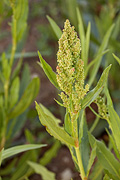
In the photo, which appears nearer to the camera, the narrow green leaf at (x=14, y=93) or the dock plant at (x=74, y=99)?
the dock plant at (x=74, y=99)

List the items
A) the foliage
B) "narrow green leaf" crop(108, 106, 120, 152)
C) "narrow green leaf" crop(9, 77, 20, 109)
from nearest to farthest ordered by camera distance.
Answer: "narrow green leaf" crop(108, 106, 120, 152)
the foliage
"narrow green leaf" crop(9, 77, 20, 109)

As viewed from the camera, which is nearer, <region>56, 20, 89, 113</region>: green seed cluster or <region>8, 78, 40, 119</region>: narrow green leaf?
<region>56, 20, 89, 113</region>: green seed cluster

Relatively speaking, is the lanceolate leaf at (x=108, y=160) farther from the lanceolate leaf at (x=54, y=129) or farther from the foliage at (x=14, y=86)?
the foliage at (x=14, y=86)

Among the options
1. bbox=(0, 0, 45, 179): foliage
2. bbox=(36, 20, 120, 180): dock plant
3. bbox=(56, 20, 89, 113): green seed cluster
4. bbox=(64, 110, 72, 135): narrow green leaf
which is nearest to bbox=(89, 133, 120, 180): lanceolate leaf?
bbox=(36, 20, 120, 180): dock plant

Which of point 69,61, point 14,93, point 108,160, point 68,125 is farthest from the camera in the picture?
point 14,93

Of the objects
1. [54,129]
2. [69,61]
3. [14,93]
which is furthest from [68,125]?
[14,93]

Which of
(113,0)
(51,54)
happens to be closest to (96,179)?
(113,0)

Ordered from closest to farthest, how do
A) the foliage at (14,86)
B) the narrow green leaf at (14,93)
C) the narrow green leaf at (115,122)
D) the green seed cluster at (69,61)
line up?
the green seed cluster at (69,61)
the narrow green leaf at (115,122)
the foliage at (14,86)
the narrow green leaf at (14,93)

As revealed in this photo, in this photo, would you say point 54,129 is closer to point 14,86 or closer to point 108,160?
point 108,160

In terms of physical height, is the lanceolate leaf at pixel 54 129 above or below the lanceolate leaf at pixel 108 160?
above

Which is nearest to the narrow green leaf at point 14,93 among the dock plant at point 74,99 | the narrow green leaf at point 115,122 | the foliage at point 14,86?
the foliage at point 14,86

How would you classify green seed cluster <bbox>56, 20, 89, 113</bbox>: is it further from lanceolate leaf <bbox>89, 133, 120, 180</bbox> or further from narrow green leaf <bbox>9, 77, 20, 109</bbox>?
narrow green leaf <bbox>9, 77, 20, 109</bbox>
